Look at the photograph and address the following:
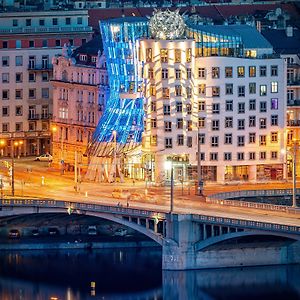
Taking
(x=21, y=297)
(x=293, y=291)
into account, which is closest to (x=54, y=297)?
(x=21, y=297)

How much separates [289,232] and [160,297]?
886cm

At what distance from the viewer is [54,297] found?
199250 mm

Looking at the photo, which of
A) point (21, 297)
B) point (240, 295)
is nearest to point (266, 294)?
point (240, 295)

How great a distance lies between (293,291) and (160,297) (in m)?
8.12

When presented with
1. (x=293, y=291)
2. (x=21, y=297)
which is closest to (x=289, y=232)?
(x=293, y=291)

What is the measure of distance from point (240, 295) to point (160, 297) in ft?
16.1

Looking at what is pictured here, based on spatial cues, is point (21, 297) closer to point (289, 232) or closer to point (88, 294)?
point (88, 294)

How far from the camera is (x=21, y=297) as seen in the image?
7840 inches

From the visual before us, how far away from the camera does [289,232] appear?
199875 mm

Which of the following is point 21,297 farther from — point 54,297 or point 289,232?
point 289,232

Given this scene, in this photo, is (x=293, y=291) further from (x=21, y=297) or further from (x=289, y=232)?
(x=21, y=297)

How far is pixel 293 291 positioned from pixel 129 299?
10.0 meters

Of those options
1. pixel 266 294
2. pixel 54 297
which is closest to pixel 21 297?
pixel 54 297

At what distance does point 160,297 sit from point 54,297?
6.47 metres
